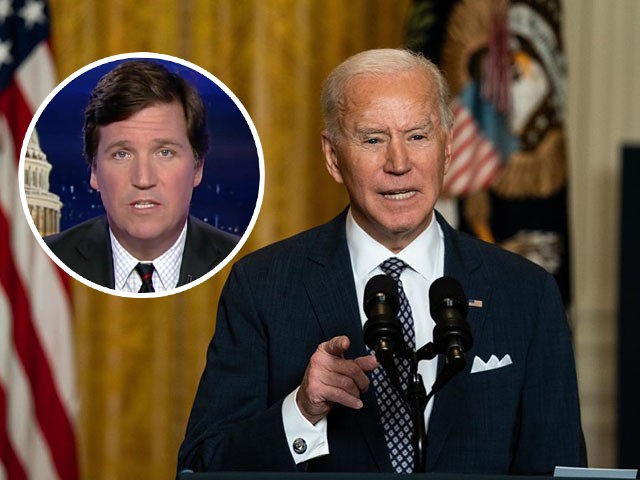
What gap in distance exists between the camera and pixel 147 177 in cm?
194

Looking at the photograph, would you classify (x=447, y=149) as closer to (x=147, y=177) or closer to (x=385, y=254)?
(x=385, y=254)

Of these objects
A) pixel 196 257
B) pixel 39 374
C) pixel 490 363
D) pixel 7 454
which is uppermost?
pixel 196 257

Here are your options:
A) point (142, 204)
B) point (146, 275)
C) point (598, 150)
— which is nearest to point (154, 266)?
point (146, 275)

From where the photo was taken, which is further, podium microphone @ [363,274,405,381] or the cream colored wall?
the cream colored wall

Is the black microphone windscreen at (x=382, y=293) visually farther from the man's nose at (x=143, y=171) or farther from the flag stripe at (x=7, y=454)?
the flag stripe at (x=7, y=454)

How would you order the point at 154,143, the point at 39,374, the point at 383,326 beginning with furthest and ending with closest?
the point at 39,374
the point at 154,143
the point at 383,326

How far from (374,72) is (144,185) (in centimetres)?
50

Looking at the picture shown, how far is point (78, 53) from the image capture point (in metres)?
4.64

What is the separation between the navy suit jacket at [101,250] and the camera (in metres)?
2.04

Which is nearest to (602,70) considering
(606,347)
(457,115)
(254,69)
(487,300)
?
(457,115)

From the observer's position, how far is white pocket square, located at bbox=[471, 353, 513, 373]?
2.09 m

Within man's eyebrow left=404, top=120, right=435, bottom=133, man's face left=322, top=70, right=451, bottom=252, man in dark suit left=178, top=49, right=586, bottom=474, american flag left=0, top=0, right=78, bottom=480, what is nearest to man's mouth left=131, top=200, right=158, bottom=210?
man in dark suit left=178, top=49, right=586, bottom=474

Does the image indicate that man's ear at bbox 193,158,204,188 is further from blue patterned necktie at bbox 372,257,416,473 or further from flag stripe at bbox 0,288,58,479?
flag stripe at bbox 0,288,58,479

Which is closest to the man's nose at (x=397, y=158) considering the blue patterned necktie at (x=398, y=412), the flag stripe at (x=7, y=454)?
the blue patterned necktie at (x=398, y=412)
